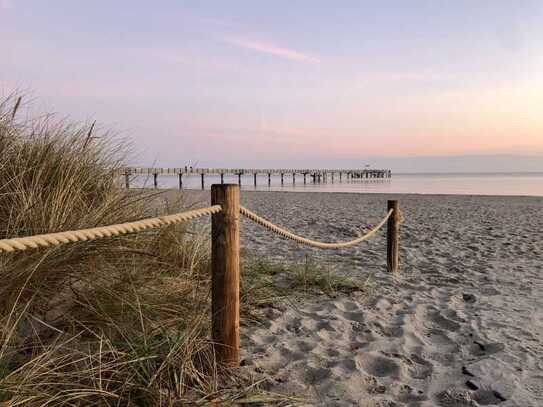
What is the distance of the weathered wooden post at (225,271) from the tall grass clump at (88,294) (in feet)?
0.34

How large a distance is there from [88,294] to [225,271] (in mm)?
814

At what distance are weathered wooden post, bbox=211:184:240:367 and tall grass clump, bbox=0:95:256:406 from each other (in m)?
0.10

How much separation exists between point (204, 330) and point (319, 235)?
5941 mm

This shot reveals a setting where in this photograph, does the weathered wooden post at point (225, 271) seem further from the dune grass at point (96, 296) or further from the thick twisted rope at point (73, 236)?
the thick twisted rope at point (73, 236)

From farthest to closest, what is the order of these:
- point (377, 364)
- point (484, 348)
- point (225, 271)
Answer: point (484, 348)
point (377, 364)
point (225, 271)

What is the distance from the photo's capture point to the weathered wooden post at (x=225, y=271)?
2.27 metres

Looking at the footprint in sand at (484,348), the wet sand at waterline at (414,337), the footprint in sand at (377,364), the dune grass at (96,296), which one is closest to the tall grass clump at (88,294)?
the dune grass at (96,296)

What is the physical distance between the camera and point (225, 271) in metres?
2.30

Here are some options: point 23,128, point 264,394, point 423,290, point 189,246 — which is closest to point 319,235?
point 423,290

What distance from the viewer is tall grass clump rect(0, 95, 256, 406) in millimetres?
1896

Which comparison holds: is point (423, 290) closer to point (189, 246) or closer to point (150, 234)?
point (189, 246)

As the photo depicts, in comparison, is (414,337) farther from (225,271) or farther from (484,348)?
(225,271)

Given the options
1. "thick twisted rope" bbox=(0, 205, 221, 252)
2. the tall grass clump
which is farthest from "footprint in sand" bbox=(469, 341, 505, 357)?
"thick twisted rope" bbox=(0, 205, 221, 252)

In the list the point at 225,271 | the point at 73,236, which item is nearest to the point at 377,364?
the point at 225,271
